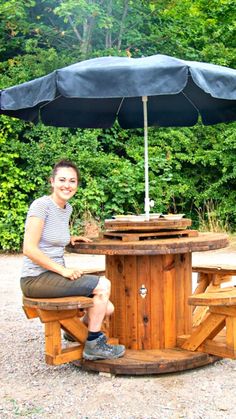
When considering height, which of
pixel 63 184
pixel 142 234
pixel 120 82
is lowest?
pixel 142 234

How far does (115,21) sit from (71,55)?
1458 mm

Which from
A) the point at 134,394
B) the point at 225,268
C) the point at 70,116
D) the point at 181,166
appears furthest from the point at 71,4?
the point at 134,394

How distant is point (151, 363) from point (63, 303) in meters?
0.78

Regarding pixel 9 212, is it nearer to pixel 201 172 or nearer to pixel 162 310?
pixel 201 172

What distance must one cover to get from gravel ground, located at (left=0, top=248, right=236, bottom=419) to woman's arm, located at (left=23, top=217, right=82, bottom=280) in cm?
77

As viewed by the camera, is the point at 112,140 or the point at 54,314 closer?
the point at 54,314

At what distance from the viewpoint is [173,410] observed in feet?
11.5

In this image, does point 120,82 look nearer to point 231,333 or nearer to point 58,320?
point 58,320

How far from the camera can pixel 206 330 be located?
4.36 m

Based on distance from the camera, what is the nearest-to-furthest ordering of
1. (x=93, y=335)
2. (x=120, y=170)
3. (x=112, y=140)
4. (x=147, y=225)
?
(x=93, y=335), (x=147, y=225), (x=120, y=170), (x=112, y=140)

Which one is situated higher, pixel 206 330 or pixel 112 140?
pixel 112 140

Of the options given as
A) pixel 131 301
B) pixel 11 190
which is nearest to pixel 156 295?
pixel 131 301

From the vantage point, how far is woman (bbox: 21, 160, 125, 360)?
13.6ft

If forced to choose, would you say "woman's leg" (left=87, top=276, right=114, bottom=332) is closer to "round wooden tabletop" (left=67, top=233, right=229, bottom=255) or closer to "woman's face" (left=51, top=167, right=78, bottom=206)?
"round wooden tabletop" (left=67, top=233, right=229, bottom=255)
